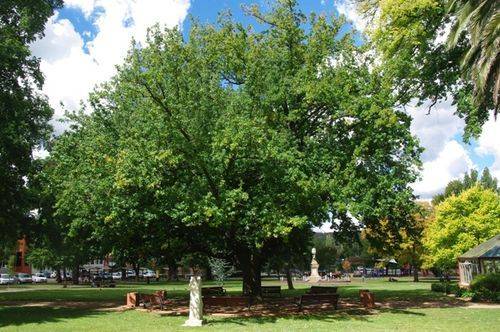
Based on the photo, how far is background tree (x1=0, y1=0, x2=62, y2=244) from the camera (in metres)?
22.9

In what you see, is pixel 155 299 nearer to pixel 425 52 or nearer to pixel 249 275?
pixel 249 275

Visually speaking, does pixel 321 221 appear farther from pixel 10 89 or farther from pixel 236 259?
pixel 10 89

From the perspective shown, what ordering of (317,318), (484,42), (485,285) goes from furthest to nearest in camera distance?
1. (485,285)
2. (317,318)
3. (484,42)

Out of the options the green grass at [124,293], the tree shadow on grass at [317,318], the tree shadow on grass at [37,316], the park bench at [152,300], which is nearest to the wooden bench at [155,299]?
the park bench at [152,300]

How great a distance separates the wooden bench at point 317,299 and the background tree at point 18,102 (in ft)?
48.7

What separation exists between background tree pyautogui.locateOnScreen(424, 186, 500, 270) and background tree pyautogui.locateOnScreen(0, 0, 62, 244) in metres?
39.8

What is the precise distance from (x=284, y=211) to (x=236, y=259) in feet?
26.2

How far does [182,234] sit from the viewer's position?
25859 mm

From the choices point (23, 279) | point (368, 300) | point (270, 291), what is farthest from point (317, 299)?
point (23, 279)

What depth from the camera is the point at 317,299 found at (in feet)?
73.5

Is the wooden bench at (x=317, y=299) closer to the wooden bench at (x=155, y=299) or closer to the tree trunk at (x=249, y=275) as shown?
the tree trunk at (x=249, y=275)

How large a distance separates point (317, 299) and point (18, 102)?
16.5m

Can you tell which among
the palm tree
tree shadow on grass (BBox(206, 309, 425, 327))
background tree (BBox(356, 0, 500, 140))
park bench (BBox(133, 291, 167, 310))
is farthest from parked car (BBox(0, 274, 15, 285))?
the palm tree

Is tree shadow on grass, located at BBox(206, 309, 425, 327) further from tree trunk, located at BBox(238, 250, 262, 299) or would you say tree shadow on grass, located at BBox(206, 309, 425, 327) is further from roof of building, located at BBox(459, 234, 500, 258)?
roof of building, located at BBox(459, 234, 500, 258)
